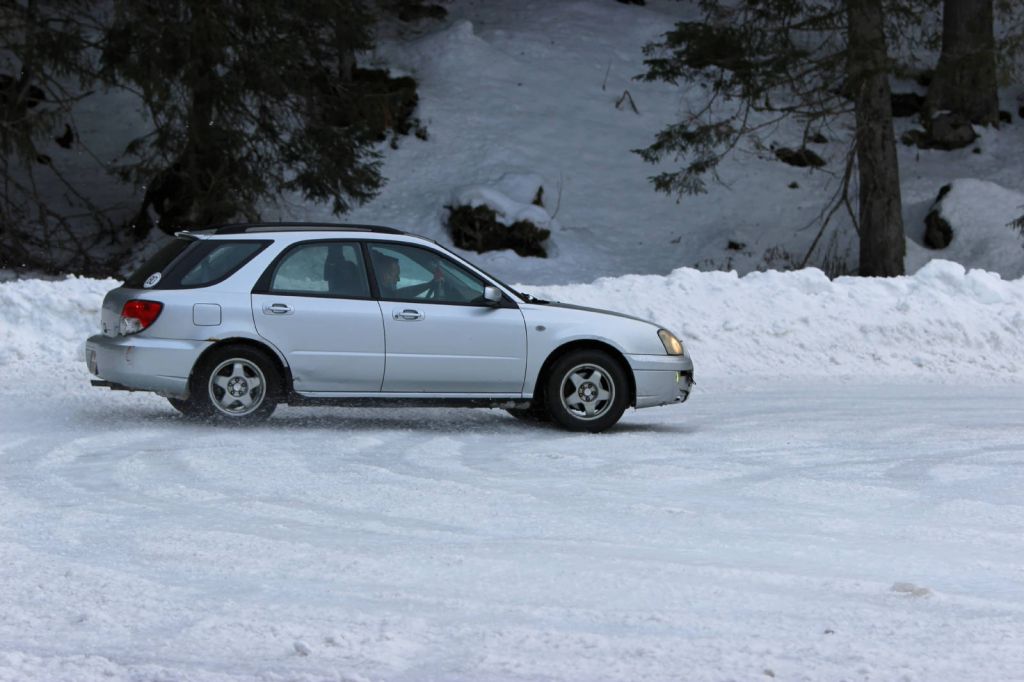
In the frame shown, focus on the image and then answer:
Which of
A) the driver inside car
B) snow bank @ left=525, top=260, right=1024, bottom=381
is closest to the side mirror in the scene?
the driver inside car

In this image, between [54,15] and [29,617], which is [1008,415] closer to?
[29,617]

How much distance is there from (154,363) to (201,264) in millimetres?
870

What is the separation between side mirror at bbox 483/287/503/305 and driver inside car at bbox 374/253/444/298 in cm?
36

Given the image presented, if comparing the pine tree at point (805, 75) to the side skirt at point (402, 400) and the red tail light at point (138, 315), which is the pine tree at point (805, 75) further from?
the red tail light at point (138, 315)

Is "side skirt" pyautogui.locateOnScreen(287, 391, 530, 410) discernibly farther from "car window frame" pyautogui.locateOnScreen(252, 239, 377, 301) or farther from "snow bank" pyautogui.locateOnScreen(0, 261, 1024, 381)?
"snow bank" pyautogui.locateOnScreen(0, 261, 1024, 381)

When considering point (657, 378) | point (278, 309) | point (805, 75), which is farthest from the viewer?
point (805, 75)

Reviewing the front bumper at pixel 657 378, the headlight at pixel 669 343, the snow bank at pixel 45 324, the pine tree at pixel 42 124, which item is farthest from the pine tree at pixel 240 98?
the front bumper at pixel 657 378

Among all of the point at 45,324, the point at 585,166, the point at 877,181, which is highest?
the point at 585,166

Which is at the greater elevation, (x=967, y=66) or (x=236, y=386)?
(x=967, y=66)

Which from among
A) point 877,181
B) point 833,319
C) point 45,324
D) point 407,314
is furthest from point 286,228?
point 877,181

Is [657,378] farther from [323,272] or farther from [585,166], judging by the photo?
[585,166]

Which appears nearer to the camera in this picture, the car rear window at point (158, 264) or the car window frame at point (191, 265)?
the car window frame at point (191, 265)

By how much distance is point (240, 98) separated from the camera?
909 inches

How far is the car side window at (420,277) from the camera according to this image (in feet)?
36.6
